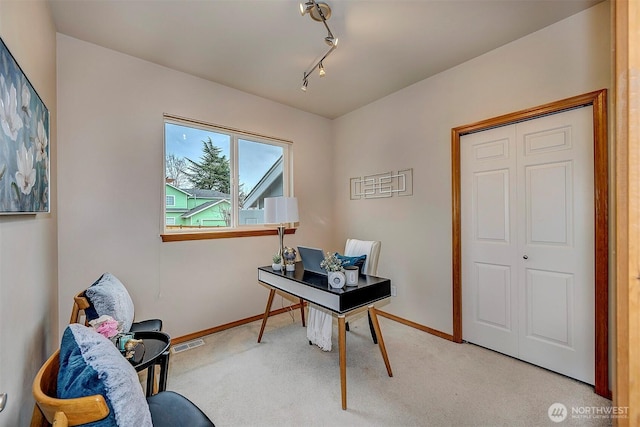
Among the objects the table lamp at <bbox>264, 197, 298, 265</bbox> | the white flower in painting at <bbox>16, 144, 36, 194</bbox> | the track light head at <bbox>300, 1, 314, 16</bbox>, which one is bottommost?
the table lamp at <bbox>264, 197, 298, 265</bbox>

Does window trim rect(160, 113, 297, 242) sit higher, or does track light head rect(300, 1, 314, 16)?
track light head rect(300, 1, 314, 16)

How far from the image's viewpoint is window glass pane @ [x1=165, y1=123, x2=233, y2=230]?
2.74 meters

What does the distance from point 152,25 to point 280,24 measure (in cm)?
96

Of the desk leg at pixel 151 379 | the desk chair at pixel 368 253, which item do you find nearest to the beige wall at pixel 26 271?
the desk leg at pixel 151 379

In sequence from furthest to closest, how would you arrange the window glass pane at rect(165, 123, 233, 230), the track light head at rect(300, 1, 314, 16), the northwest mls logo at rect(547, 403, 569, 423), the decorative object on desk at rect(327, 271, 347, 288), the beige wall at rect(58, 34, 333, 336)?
the window glass pane at rect(165, 123, 233, 230) < the beige wall at rect(58, 34, 333, 336) < the decorative object on desk at rect(327, 271, 347, 288) < the track light head at rect(300, 1, 314, 16) < the northwest mls logo at rect(547, 403, 569, 423)

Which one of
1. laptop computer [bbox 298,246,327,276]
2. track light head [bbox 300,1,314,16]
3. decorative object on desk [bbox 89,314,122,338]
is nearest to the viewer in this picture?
decorative object on desk [bbox 89,314,122,338]

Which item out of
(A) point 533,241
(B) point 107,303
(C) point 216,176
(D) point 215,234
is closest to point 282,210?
(D) point 215,234

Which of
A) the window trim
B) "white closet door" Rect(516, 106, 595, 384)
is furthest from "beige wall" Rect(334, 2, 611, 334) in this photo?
the window trim

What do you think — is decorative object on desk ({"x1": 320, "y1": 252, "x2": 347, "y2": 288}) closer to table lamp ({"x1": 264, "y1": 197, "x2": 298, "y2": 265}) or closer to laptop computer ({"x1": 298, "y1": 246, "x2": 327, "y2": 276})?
laptop computer ({"x1": 298, "y1": 246, "x2": 327, "y2": 276})

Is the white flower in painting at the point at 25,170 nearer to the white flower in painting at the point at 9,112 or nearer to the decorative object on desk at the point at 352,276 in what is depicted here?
the white flower in painting at the point at 9,112

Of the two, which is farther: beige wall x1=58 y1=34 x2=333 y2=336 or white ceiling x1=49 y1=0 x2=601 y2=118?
beige wall x1=58 y1=34 x2=333 y2=336

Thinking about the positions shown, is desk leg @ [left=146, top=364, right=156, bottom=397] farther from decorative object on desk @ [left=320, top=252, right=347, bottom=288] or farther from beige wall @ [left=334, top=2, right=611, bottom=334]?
beige wall @ [left=334, top=2, right=611, bottom=334]

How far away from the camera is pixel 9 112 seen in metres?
0.99

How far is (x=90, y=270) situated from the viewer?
2.23 metres
